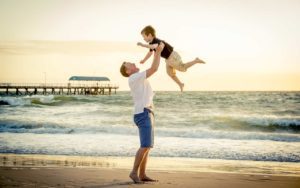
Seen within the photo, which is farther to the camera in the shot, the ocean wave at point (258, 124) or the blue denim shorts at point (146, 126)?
the ocean wave at point (258, 124)

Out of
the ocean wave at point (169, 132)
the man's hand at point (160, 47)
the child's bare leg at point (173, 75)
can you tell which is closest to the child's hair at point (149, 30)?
the man's hand at point (160, 47)

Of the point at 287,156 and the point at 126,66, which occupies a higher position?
the point at 126,66

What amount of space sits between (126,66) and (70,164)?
2.97 metres

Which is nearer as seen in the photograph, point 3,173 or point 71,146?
point 3,173

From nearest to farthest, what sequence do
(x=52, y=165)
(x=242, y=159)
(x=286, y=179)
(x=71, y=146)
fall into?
(x=286, y=179), (x=52, y=165), (x=242, y=159), (x=71, y=146)

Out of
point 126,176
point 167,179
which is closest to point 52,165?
point 126,176

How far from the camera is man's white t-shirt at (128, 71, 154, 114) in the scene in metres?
5.02

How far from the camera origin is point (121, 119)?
22828 millimetres

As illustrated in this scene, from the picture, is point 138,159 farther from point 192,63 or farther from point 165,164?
point 165,164

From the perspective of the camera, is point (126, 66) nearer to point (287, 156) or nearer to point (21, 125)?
point (287, 156)

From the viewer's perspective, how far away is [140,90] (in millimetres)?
5062

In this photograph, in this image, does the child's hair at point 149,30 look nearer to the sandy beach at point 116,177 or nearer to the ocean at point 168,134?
the sandy beach at point 116,177

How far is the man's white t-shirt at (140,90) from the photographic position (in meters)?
5.02

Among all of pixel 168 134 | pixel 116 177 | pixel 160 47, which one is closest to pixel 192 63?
pixel 160 47
